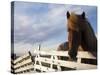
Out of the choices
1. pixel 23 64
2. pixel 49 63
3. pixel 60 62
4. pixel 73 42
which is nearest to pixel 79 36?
pixel 73 42

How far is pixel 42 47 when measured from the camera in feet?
7.84

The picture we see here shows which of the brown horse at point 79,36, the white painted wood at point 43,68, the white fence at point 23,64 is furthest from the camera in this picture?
the brown horse at point 79,36

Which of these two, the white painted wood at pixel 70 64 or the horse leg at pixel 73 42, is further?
the horse leg at pixel 73 42

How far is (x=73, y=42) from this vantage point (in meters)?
2.57

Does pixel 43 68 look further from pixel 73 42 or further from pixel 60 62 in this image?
pixel 73 42

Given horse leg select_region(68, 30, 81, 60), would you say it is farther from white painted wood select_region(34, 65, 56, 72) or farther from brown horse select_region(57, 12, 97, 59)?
white painted wood select_region(34, 65, 56, 72)

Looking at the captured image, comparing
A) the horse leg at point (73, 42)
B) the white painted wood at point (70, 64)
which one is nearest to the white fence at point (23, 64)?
the white painted wood at point (70, 64)

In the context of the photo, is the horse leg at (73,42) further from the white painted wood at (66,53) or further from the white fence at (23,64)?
the white fence at (23,64)

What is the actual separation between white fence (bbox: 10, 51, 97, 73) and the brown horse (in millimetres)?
71

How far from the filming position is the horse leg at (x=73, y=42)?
255 cm

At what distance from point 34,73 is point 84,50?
700mm

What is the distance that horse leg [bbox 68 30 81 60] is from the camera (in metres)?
2.55

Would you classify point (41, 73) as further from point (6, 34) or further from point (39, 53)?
point (6, 34)

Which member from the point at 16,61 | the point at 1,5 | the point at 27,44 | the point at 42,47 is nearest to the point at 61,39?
the point at 42,47
